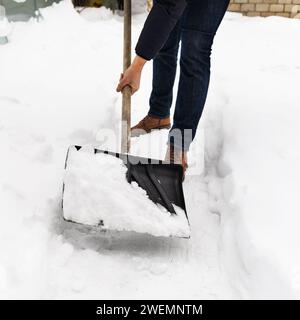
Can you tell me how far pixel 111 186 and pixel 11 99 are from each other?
1207 mm

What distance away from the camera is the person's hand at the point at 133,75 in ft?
5.40

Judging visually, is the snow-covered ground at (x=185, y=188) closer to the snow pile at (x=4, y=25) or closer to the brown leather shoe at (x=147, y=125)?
the brown leather shoe at (x=147, y=125)

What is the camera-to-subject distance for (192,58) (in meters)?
1.83

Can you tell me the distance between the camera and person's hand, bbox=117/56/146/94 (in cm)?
165

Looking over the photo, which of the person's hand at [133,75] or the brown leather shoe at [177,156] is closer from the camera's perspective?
the person's hand at [133,75]

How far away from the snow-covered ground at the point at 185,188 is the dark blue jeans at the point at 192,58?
0.79 feet

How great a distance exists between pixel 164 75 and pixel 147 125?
0.29m

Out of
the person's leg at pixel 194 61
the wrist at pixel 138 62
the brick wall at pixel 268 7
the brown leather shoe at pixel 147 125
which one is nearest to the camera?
the wrist at pixel 138 62

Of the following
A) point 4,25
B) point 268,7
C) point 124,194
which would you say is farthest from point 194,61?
point 268,7

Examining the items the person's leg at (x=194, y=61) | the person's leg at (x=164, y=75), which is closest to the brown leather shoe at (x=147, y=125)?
the person's leg at (x=164, y=75)

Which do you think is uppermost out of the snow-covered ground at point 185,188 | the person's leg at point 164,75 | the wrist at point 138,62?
the wrist at point 138,62

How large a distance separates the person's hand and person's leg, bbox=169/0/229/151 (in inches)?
10.4

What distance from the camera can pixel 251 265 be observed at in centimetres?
136

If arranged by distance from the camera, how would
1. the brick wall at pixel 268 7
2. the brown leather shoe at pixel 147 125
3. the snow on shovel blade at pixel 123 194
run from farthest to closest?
1. the brick wall at pixel 268 7
2. the brown leather shoe at pixel 147 125
3. the snow on shovel blade at pixel 123 194
